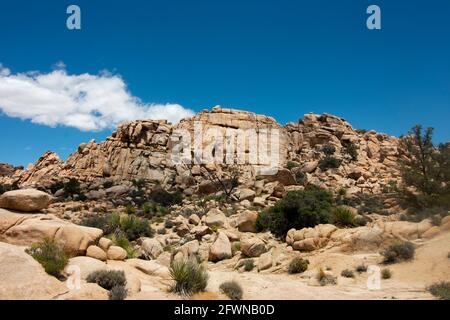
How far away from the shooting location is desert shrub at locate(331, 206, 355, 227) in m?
18.0

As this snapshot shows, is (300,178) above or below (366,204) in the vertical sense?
above

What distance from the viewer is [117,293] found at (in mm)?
7496

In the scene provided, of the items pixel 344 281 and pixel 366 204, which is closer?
pixel 344 281

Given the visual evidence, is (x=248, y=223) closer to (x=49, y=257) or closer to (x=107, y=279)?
(x=107, y=279)

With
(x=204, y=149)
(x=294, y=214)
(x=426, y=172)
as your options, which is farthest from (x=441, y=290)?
(x=204, y=149)

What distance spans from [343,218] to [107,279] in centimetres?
1309

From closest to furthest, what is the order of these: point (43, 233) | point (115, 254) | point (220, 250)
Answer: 1. point (43, 233)
2. point (115, 254)
3. point (220, 250)

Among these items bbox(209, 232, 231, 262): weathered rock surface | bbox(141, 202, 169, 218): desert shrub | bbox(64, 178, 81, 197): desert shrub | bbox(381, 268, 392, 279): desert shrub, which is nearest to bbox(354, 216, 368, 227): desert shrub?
bbox(209, 232, 231, 262): weathered rock surface

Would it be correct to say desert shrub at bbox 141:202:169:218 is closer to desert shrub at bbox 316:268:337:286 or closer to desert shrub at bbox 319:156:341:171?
desert shrub at bbox 316:268:337:286

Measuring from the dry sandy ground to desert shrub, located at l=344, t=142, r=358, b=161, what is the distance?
128 feet

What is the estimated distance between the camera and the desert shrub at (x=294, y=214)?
18344 millimetres

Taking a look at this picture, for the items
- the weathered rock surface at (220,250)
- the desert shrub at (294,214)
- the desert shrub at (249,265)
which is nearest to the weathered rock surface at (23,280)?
the desert shrub at (249,265)
